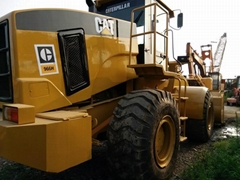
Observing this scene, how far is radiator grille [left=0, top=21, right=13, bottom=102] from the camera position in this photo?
2713 millimetres

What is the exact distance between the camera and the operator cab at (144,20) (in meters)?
3.94

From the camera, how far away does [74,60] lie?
3051 mm

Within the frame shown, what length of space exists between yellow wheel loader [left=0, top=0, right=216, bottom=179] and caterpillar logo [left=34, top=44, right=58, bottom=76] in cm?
1

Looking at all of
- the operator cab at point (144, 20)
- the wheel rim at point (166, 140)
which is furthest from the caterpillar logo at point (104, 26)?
the wheel rim at point (166, 140)

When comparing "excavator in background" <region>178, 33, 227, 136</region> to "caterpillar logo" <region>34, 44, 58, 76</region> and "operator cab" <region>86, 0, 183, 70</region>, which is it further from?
"caterpillar logo" <region>34, 44, 58, 76</region>

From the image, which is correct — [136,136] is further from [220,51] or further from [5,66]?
[220,51]

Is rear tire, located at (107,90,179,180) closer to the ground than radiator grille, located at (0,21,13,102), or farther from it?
closer to the ground

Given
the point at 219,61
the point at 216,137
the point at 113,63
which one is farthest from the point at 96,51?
the point at 219,61

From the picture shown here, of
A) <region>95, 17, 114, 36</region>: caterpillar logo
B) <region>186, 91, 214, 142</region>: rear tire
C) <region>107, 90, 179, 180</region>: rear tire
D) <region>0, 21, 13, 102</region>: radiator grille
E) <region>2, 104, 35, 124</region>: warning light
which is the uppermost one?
<region>95, 17, 114, 36</region>: caterpillar logo

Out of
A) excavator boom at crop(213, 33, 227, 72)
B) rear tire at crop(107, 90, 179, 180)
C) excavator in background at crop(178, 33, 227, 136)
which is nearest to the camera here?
rear tire at crop(107, 90, 179, 180)

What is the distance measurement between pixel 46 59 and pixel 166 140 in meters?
2.03

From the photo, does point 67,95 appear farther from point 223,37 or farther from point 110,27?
point 223,37

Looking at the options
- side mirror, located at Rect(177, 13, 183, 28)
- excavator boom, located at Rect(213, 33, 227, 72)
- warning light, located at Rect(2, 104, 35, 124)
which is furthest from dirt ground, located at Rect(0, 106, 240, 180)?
excavator boom, located at Rect(213, 33, 227, 72)

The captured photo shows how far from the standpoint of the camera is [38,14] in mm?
2715
